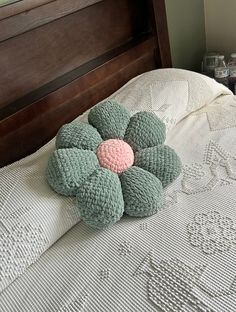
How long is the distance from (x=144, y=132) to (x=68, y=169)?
26 cm

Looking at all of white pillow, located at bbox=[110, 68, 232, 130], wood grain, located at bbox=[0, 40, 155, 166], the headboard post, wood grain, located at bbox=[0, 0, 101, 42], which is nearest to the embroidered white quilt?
wood grain, located at bbox=[0, 40, 155, 166]

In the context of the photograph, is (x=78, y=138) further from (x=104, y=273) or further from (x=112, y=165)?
(x=104, y=273)

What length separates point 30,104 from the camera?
1139mm

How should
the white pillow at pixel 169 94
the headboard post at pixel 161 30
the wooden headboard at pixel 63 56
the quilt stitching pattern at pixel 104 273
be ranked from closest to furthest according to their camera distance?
1. the quilt stitching pattern at pixel 104 273
2. the wooden headboard at pixel 63 56
3. the white pillow at pixel 169 94
4. the headboard post at pixel 161 30

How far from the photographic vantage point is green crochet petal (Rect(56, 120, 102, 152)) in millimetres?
958

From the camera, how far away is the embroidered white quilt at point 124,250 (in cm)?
71

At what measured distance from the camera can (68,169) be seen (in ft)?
2.89

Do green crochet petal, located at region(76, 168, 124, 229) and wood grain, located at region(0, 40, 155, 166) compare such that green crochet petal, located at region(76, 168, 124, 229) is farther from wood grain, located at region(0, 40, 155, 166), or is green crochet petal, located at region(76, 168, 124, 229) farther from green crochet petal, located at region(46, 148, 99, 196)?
wood grain, located at region(0, 40, 155, 166)

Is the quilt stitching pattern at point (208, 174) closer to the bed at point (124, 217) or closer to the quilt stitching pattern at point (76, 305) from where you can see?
the bed at point (124, 217)

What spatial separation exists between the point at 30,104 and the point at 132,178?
1.45 feet

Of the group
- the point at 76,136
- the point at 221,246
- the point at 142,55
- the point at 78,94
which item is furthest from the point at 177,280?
the point at 142,55

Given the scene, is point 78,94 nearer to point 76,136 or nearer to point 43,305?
point 76,136

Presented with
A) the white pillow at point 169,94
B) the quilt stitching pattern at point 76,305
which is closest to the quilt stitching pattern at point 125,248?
the quilt stitching pattern at point 76,305

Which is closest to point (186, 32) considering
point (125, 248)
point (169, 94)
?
point (169, 94)
